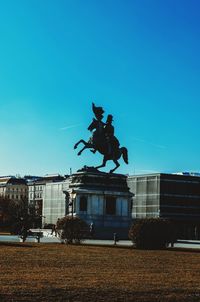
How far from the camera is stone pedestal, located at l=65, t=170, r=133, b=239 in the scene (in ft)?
194

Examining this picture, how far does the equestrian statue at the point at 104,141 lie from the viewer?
6034 cm

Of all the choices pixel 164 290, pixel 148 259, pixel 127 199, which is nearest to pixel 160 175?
pixel 127 199

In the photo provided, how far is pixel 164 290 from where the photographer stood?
1638 centimetres

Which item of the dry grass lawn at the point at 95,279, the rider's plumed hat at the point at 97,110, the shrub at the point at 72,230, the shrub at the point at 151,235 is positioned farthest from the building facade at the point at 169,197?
the dry grass lawn at the point at 95,279

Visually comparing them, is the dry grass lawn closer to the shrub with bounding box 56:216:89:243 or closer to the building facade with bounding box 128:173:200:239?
the shrub with bounding box 56:216:89:243

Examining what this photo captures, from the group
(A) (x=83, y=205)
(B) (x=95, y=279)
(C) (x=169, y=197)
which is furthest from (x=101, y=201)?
(C) (x=169, y=197)

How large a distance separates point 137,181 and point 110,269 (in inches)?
4200

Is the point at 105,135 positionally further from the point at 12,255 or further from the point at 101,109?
the point at 12,255

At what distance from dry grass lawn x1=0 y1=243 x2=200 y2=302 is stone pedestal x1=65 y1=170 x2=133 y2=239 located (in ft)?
107

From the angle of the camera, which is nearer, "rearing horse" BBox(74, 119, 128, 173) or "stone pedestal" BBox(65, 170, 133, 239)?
"stone pedestal" BBox(65, 170, 133, 239)

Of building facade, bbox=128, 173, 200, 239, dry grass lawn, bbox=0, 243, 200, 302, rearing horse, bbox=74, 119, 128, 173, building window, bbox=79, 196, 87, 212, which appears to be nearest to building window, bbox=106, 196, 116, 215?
building window, bbox=79, 196, 87, 212

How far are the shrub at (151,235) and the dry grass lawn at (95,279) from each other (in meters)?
10.7

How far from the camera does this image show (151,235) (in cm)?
3741

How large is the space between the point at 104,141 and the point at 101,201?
5.74 metres
